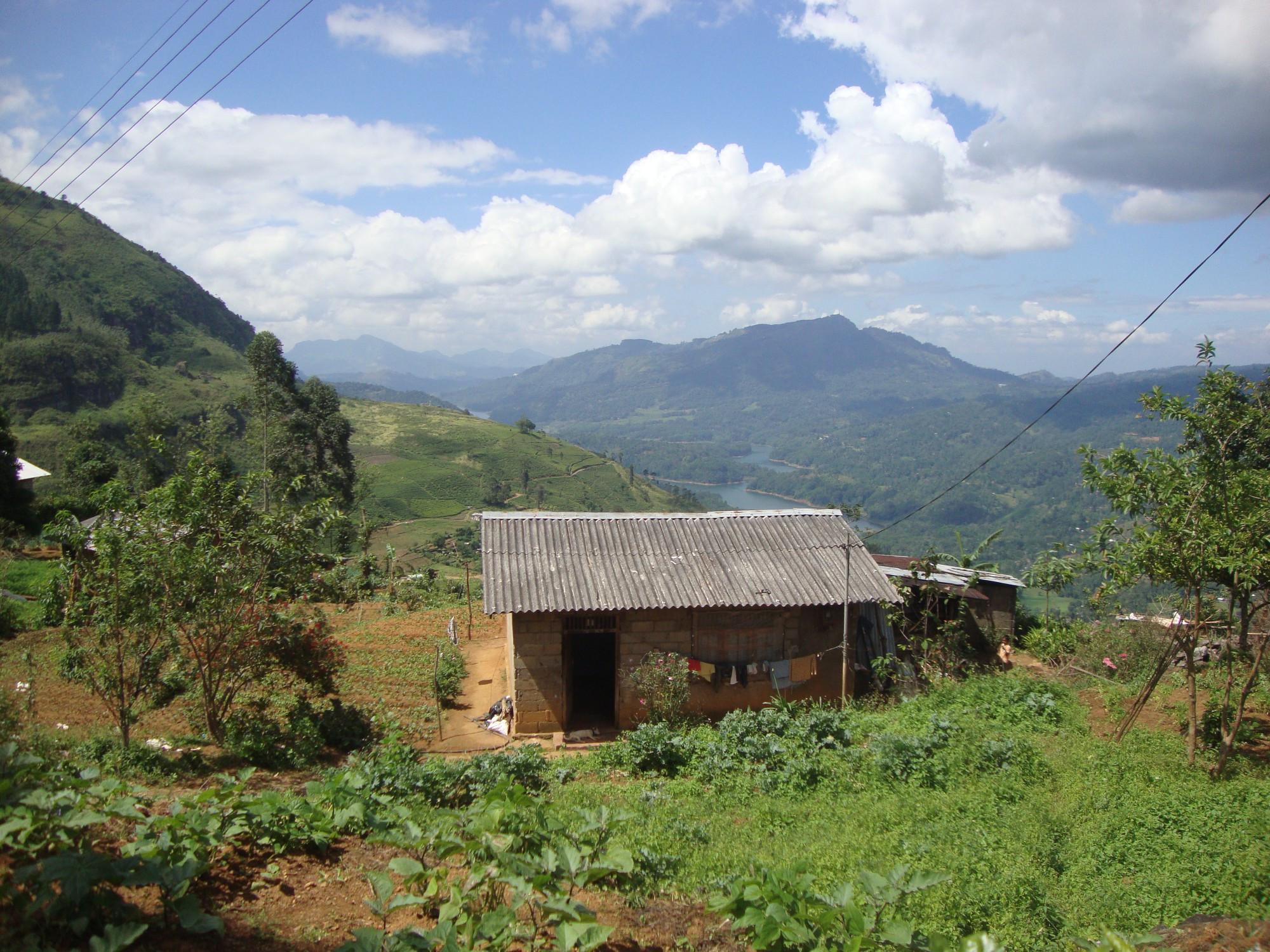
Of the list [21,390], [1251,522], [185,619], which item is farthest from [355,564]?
[21,390]

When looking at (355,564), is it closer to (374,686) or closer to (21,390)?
(374,686)

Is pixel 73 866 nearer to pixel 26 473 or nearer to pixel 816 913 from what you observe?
pixel 816 913

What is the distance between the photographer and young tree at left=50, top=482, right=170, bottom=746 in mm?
8258

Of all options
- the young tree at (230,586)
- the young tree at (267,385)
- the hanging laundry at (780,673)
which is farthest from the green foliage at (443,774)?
the young tree at (267,385)

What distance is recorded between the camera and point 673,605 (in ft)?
38.4

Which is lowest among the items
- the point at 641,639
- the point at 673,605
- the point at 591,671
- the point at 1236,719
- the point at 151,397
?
the point at 591,671

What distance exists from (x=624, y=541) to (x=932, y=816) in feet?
23.4

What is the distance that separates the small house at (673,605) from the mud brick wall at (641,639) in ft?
0.06

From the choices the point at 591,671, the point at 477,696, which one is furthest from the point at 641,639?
the point at 477,696

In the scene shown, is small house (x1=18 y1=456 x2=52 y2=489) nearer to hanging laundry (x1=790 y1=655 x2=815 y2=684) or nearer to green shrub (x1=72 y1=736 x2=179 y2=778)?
green shrub (x1=72 y1=736 x2=179 y2=778)

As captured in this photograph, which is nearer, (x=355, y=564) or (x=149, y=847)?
(x=149, y=847)

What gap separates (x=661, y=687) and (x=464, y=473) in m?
76.3

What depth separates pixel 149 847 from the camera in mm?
4156

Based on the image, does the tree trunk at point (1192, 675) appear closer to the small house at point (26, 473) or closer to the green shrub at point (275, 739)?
the green shrub at point (275, 739)
